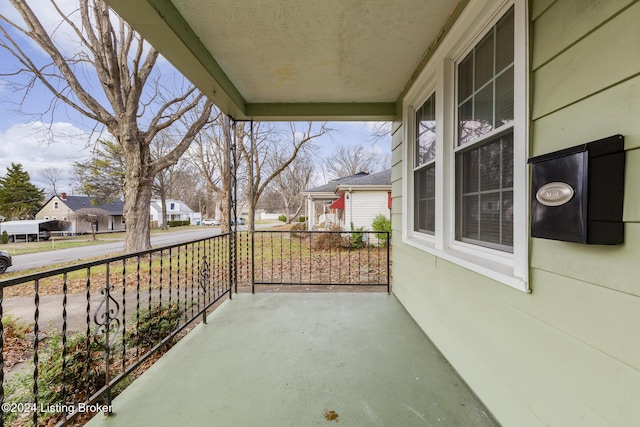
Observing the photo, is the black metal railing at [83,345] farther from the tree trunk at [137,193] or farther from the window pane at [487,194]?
the tree trunk at [137,193]

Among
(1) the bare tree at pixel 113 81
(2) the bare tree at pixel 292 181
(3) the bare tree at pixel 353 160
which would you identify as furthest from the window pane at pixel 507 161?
(3) the bare tree at pixel 353 160

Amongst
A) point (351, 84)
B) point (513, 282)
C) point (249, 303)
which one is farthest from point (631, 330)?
point (249, 303)

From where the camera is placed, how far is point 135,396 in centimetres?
157

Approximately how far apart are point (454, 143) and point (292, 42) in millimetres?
1447

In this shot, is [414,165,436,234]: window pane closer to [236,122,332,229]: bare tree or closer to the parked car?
[236,122,332,229]: bare tree

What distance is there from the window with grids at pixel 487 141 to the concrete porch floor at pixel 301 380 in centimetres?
97

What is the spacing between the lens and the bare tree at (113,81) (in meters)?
6.15

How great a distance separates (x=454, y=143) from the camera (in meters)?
1.86

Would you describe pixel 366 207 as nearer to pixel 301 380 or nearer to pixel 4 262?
pixel 301 380

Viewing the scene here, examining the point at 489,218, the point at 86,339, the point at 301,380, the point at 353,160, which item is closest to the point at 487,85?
the point at 489,218

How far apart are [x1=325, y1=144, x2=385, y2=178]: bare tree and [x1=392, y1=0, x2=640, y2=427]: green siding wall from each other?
20.4 m

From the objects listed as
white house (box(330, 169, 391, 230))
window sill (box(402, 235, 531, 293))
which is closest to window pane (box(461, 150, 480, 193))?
window sill (box(402, 235, 531, 293))

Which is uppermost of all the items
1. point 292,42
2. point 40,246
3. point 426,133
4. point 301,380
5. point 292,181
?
point 292,181

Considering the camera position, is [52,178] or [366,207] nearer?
[366,207]
